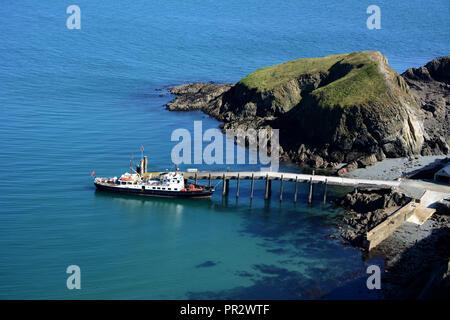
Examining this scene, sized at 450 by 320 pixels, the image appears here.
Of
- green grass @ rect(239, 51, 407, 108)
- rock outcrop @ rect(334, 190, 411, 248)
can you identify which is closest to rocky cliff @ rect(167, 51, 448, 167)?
green grass @ rect(239, 51, 407, 108)

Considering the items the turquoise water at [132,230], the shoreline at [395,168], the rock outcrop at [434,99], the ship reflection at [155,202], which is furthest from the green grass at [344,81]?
the ship reflection at [155,202]

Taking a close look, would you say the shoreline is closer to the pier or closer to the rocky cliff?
the rocky cliff

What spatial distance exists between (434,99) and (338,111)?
35.3 metres

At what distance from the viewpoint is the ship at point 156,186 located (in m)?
90.5

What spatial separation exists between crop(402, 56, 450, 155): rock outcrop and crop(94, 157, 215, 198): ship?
4955cm

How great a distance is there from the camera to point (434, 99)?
415 feet

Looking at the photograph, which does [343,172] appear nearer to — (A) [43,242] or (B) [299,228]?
(B) [299,228]

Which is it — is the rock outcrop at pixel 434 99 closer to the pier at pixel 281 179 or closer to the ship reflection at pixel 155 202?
the pier at pixel 281 179

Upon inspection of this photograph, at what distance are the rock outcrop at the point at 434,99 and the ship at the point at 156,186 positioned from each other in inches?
1951

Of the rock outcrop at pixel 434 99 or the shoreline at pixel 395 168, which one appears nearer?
the shoreline at pixel 395 168

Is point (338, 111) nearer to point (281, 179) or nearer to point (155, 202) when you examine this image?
point (281, 179)

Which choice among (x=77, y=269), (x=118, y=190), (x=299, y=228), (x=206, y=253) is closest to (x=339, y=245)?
(x=299, y=228)

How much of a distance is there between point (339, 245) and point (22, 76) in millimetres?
131810

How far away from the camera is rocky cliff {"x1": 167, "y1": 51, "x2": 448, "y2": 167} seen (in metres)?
104
